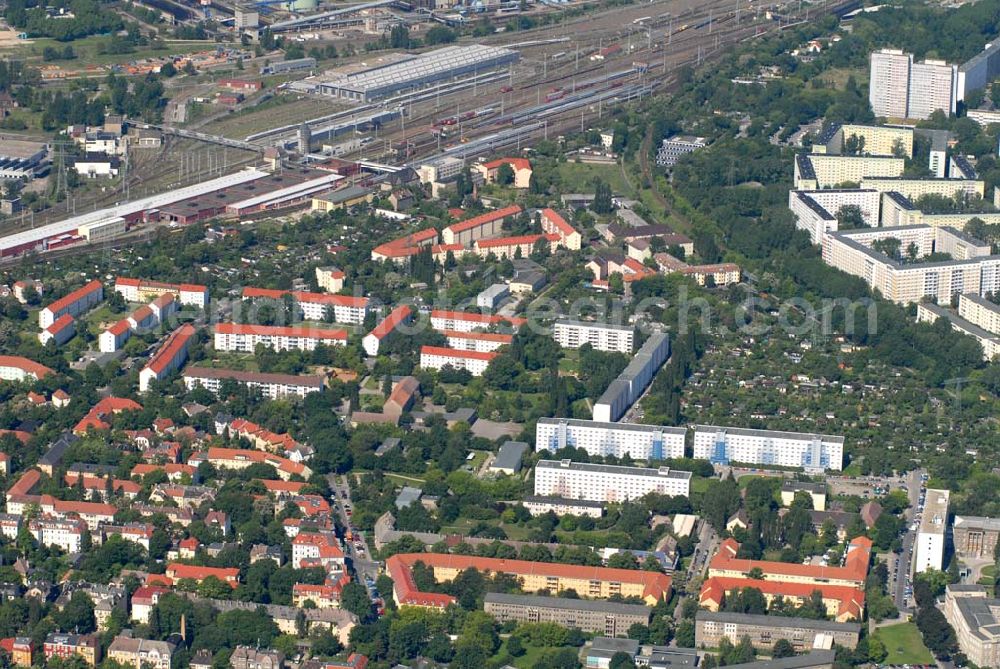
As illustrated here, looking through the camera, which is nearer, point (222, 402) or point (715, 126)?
point (222, 402)

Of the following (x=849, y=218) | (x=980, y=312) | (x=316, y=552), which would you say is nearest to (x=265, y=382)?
(x=316, y=552)

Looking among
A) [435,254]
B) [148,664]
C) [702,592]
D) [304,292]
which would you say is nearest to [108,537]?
[148,664]

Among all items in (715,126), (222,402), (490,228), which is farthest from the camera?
(715,126)

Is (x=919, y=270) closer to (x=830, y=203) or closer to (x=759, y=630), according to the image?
(x=830, y=203)

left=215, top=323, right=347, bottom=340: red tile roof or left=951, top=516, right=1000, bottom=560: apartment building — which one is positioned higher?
left=215, top=323, right=347, bottom=340: red tile roof

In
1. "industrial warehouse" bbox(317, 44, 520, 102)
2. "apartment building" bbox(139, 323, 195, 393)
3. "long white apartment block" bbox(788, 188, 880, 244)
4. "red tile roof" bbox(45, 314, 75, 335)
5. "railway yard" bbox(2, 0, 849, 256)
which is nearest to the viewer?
"apartment building" bbox(139, 323, 195, 393)

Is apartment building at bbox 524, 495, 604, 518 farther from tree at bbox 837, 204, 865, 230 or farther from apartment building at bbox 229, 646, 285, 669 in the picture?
tree at bbox 837, 204, 865, 230

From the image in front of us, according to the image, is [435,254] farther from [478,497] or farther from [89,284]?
[478,497]

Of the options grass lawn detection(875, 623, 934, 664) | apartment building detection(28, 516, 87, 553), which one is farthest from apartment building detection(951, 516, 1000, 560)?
apartment building detection(28, 516, 87, 553)

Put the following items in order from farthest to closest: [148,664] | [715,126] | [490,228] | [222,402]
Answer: [715,126], [490,228], [222,402], [148,664]
